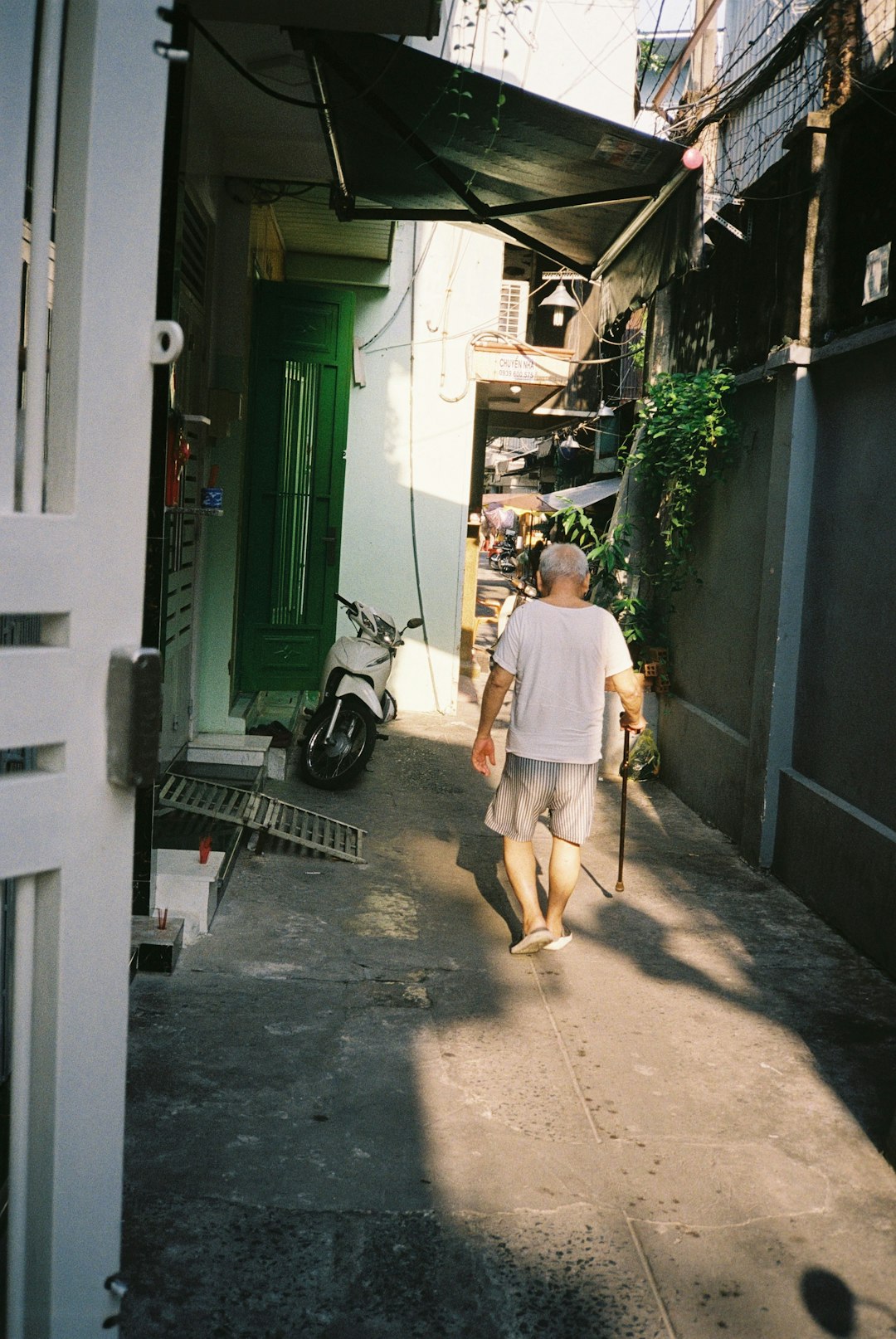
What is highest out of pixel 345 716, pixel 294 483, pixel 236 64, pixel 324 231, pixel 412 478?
pixel 324 231

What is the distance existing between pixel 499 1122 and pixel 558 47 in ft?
20.3

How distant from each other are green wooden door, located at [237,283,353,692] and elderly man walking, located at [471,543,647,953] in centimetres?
380

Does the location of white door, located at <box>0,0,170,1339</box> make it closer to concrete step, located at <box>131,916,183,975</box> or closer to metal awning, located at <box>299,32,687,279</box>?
concrete step, located at <box>131,916,183,975</box>

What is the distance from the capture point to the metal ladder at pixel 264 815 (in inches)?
236

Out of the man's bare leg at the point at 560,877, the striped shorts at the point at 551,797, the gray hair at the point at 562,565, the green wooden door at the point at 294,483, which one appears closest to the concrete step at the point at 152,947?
the striped shorts at the point at 551,797

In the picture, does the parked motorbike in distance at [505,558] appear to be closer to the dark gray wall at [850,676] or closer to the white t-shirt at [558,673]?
the dark gray wall at [850,676]

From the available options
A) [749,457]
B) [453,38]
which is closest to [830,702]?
[749,457]

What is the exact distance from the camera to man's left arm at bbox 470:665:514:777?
5.25m

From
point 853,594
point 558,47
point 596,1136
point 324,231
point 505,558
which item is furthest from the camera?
point 505,558

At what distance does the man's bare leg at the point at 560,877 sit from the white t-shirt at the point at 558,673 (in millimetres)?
406

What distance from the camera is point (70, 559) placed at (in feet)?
5.42

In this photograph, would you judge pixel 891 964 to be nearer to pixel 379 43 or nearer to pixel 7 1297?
pixel 7 1297

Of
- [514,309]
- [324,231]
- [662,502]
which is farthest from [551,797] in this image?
[514,309]

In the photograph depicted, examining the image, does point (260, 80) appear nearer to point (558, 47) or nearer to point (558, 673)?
point (558, 47)
